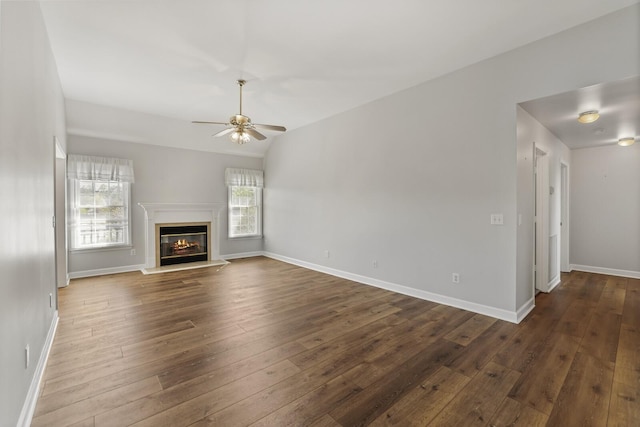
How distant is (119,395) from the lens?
192 centimetres

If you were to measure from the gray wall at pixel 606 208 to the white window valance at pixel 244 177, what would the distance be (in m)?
6.72

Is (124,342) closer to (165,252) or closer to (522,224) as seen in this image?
(165,252)

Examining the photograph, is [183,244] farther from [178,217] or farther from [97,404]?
[97,404]

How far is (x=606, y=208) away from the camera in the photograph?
5152 millimetres

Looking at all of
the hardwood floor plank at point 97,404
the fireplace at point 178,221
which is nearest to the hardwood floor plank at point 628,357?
the hardwood floor plank at point 97,404

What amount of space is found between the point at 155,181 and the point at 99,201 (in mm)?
1008

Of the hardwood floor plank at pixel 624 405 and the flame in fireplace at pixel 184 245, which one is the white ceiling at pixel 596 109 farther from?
the flame in fireplace at pixel 184 245

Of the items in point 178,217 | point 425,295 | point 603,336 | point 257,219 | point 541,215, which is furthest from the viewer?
point 257,219

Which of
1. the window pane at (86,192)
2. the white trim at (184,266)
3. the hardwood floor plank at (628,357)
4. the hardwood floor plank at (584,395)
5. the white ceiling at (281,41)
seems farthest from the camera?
the white trim at (184,266)

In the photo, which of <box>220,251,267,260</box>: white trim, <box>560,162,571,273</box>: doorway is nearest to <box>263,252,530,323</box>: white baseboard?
<box>220,251,267,260</box>: white trim

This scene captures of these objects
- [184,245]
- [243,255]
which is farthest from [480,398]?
[184,245]

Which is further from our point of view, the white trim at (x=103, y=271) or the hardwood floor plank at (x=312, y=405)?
the white trim at (x=103, y=271)

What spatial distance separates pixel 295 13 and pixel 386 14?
815 mm

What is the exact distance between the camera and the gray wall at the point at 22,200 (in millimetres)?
1429
